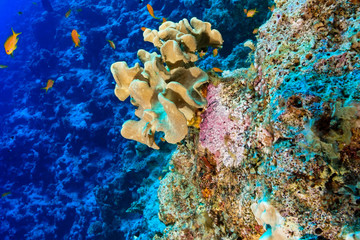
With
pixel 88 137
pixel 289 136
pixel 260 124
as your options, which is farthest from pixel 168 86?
pixel 88 137

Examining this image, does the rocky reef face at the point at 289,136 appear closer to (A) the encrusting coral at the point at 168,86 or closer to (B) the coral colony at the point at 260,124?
(B) the coral colony at the point at 260,124

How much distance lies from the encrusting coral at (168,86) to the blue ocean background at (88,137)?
419 centimetres

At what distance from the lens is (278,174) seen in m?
1.14

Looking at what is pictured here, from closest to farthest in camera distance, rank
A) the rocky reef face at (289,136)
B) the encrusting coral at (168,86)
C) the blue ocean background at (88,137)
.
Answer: the rocky reef face at (289,136) → the encrusting coral at (168,86) → the blue ocean background at (88,137)

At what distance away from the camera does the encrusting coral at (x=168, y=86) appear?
6.38 feet

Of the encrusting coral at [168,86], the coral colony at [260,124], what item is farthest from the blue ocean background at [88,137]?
the encrusting coral at [168,86]

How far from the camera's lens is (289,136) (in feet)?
3.82

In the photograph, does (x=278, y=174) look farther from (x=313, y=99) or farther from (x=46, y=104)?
(x=46, y=104)

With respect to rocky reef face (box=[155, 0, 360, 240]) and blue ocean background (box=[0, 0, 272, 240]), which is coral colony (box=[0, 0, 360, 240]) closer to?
rocky reef face (box=[155, 0, 360, 240])

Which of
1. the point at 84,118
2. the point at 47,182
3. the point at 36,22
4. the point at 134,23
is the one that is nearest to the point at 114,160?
the point at 84,118

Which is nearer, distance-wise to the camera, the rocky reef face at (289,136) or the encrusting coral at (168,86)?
the rocky reef face at (289,136)

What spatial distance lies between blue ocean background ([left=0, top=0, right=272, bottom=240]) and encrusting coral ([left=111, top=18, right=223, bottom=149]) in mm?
4187

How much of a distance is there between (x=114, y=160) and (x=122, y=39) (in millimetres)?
10211

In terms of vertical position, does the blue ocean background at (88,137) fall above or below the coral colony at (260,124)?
below
